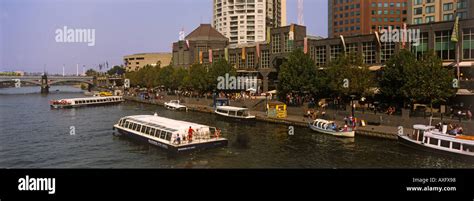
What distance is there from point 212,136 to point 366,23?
362 ft

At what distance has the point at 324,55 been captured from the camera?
84500 millimetres

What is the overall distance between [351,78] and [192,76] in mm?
53562

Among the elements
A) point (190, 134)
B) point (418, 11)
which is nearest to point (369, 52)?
point (418, 11)

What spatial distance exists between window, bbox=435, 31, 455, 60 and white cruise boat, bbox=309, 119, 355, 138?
24.1 metres

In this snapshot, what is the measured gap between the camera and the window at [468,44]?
2320 inches

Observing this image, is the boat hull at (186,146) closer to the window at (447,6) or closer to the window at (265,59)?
the window at (265,59)

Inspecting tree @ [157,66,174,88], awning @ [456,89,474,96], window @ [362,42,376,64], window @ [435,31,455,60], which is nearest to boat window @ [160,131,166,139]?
awning @ [456,89,474,96]

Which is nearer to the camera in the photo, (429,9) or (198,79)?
(429,9)

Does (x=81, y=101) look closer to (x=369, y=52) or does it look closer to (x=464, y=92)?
(x=369, y=52)

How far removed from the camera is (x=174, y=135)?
4091 centimetres

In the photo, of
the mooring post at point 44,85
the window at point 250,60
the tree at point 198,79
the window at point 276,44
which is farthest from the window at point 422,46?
the mooring post at point 44,85

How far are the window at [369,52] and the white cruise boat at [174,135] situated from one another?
4090 cm
